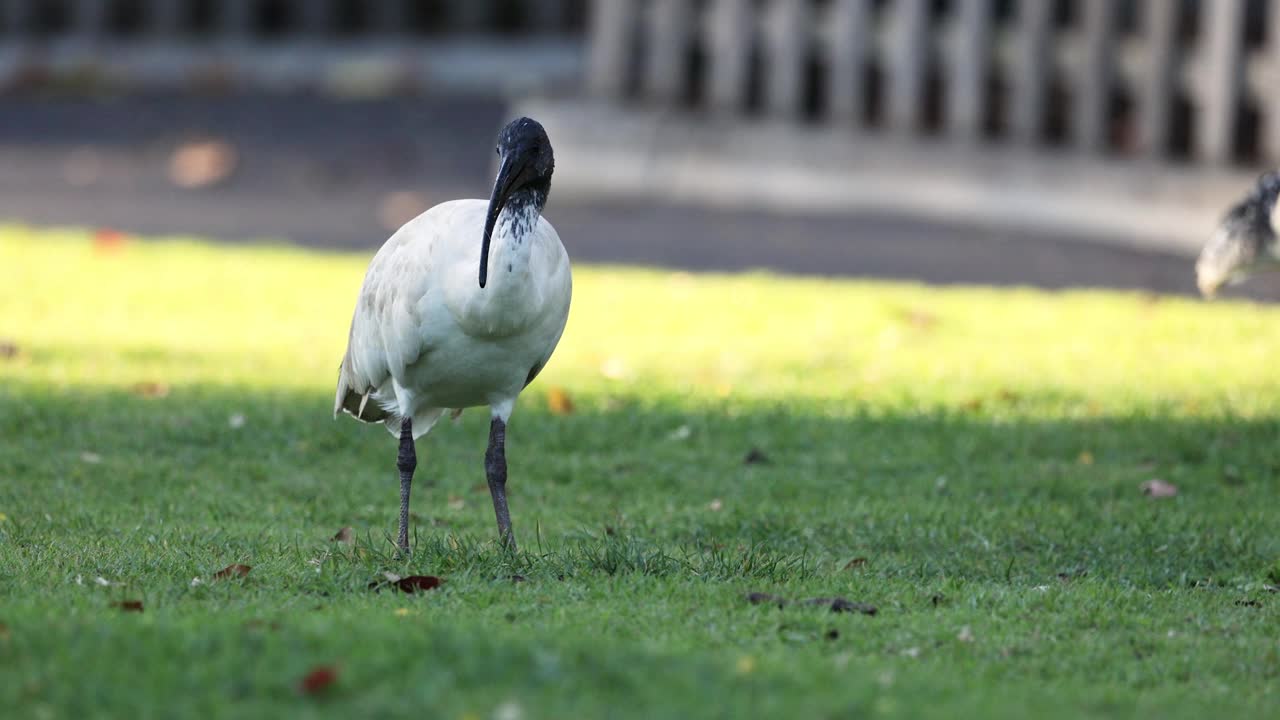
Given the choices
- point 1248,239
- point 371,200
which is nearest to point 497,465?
point 1248,239

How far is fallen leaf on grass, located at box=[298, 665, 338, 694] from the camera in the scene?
3822 millimetres

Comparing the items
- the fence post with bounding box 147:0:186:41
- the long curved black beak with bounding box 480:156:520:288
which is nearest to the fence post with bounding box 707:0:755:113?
the fence post with bounding box 147:0:186:41

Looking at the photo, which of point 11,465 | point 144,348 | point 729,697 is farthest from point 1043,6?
point 729,697

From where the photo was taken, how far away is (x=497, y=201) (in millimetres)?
5379

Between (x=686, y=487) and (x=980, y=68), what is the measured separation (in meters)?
7.81

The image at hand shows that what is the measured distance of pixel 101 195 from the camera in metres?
15.7

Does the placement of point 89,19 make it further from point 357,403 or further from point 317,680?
point 317,680

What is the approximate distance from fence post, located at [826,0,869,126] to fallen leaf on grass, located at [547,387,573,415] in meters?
6.49

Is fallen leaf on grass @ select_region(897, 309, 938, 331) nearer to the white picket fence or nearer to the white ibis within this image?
the white picket fence

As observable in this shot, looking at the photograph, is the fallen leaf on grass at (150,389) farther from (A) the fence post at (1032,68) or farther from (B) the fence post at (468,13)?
(B) the fence post at (468,13)

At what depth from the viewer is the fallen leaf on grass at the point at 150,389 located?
27.3 feet

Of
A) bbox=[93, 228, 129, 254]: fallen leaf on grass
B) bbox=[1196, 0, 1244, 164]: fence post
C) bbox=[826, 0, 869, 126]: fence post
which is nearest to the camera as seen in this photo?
bbox=[1196, 0, 1244, 164]: fence post

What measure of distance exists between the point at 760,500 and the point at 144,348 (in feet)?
13.6

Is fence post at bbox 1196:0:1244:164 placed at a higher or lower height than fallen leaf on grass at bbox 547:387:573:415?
higher
